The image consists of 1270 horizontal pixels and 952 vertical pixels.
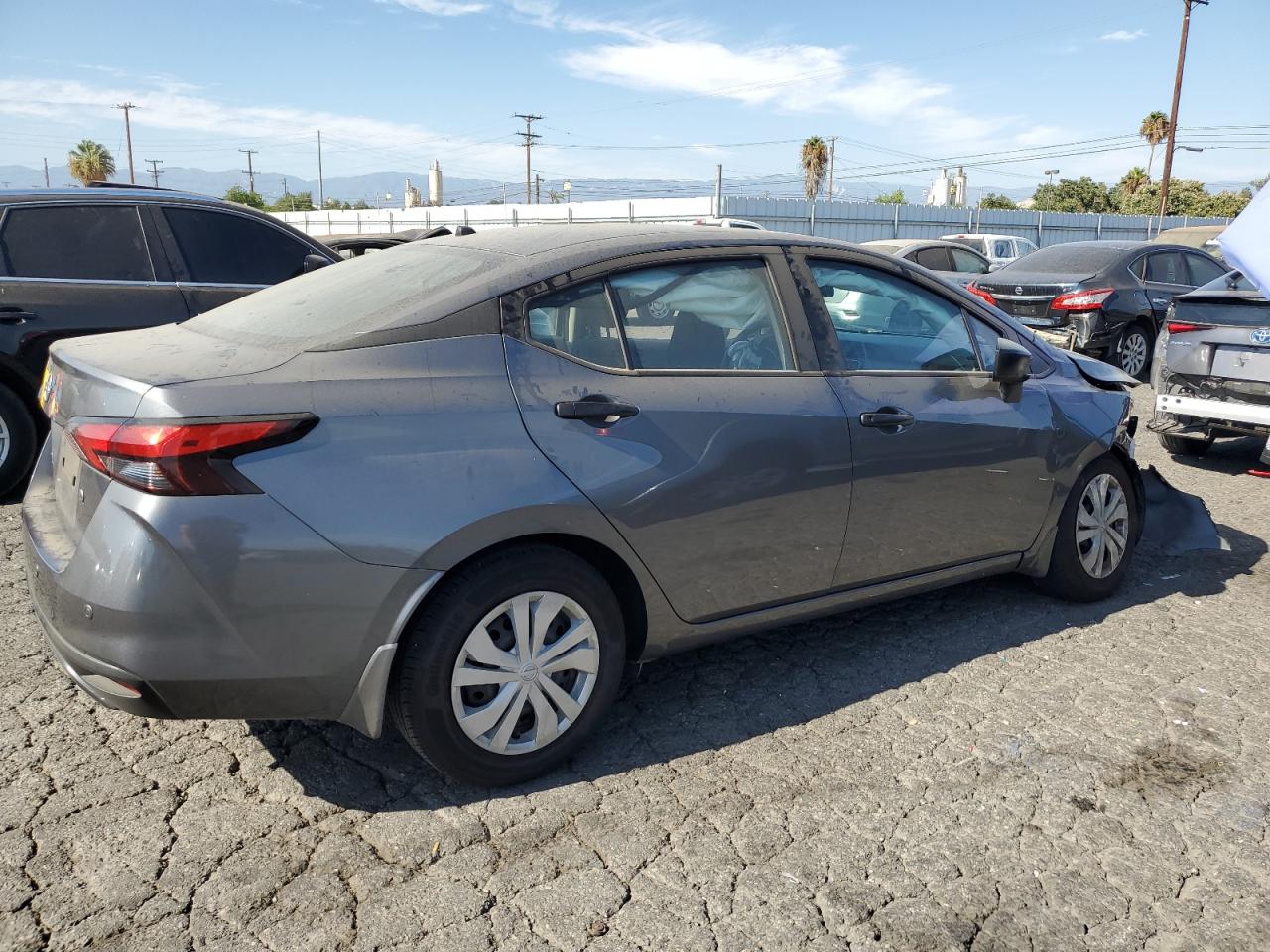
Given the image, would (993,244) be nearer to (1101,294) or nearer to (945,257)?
(945,257)

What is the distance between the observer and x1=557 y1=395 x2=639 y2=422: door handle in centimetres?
304

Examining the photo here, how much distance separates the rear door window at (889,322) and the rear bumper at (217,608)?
1927 millimetres

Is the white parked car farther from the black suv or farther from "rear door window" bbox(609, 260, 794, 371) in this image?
"rear door window" bbox(609, 260, 794, 371)

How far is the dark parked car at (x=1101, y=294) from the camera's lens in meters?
11.3

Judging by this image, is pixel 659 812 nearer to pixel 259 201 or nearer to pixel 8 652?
pixel 8 652

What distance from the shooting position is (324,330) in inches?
119

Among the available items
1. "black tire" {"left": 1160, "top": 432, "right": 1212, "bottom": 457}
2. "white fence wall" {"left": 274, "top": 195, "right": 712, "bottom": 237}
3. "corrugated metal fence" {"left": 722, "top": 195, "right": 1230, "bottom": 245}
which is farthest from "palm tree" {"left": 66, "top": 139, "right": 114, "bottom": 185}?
"black tire" {"left": 1160, "top": 432, "right": 1212, "bottom": 457}

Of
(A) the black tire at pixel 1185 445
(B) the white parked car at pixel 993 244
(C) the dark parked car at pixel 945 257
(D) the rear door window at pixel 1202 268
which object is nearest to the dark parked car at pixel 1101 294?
(D) the rear door window at pixel 1202 268

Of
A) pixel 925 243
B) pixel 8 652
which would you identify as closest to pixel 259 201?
pixel 925 243

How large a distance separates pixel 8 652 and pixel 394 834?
2.05 meters

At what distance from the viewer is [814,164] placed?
57062mm

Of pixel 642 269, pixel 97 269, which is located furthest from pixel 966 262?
pixel 642 269

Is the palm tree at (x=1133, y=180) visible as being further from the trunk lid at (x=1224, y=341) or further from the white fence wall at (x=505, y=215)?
the trunk lid at (x=1224, y=341)

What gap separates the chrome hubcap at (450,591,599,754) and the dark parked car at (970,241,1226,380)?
9.35 metres
